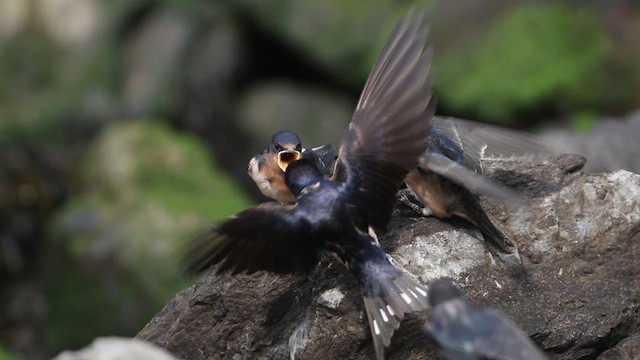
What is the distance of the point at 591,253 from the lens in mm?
6598

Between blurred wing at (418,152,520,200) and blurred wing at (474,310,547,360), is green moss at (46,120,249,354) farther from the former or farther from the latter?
blurred wing at (474,310,547,360)

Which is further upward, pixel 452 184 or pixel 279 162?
pixel 279 162

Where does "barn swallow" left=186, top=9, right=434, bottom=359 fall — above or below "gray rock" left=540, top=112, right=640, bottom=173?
above

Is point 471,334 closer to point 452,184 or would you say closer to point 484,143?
point 452,184

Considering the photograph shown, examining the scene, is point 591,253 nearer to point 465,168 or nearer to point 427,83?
point 465,168

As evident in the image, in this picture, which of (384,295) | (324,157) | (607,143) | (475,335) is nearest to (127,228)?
(607,143)

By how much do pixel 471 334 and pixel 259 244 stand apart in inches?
51.9

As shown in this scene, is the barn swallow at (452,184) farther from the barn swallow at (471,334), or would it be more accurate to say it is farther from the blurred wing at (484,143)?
the barn swallow at (471,334)

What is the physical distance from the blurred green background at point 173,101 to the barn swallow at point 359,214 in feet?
13.1

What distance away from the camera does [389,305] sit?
5996 millimetres

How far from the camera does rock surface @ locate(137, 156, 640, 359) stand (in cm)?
621

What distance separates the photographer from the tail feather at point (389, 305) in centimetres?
596

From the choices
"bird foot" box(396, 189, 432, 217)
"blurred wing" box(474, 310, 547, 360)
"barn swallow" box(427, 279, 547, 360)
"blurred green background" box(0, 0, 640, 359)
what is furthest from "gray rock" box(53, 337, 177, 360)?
"blurred green background" box(0, 0, 640, 359)

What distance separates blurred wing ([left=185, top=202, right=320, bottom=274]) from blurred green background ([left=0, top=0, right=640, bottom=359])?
3.98m
